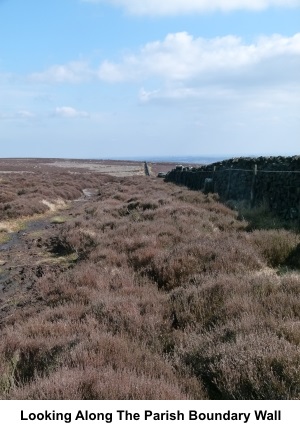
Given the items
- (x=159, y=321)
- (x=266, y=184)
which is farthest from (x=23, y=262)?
(x=266, y=184)

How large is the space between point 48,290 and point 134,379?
5172 mm

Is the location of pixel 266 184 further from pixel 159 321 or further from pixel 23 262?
pixel 159 321

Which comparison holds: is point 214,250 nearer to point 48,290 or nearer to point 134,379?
point 48,290

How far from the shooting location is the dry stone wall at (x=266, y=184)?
1290 centimetres

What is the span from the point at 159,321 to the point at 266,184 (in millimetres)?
10655

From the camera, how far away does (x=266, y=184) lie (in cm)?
1516

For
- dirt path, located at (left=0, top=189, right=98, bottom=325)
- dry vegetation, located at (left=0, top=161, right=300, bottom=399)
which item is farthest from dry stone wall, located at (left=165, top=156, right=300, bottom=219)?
dirt path, located at (left=0, top=189, right=98, bottom=325)

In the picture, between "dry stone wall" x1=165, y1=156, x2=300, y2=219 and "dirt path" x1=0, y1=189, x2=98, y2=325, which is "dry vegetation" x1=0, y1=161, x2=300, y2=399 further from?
"dry stone wall" x1=165, y1=156, x2=300, y2=219

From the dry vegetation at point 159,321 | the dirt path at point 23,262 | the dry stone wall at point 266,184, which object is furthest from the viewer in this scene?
the dry stone wall at point 266,184

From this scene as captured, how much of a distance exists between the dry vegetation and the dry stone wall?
205 centimetres

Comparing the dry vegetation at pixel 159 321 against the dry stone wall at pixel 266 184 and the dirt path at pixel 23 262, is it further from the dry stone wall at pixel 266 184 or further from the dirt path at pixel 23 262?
the dry stone wall at pixel 266 184

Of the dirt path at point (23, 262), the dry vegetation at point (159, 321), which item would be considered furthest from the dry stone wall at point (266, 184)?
the dirt path at point (23, 262)

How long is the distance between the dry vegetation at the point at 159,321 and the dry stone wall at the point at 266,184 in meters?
2.05

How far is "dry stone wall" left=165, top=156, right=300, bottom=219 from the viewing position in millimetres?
12898
